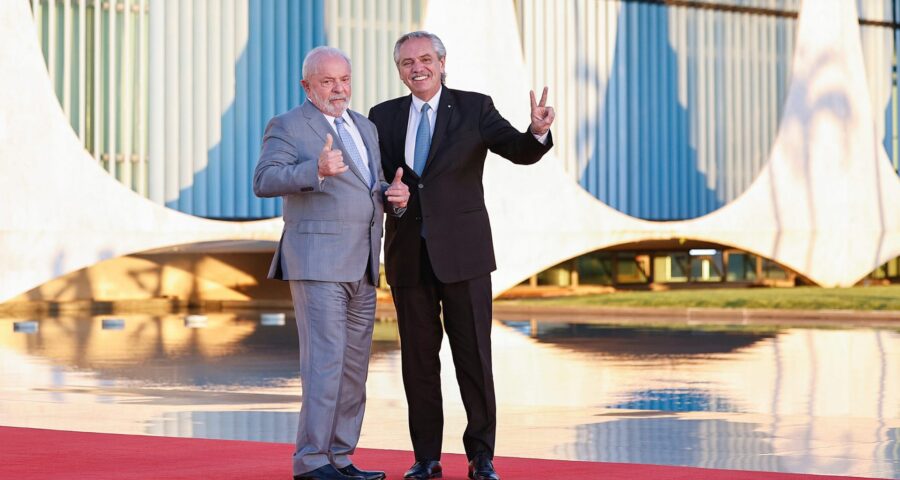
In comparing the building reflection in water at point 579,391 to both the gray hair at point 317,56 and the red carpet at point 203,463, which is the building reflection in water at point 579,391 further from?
the gray hair at point 317,56

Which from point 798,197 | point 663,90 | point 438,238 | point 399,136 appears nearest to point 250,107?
point 663,90

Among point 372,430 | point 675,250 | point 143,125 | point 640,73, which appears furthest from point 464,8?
point 372,430

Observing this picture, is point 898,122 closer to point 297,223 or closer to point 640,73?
point 640,73

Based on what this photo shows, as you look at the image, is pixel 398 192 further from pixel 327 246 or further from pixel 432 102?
pixel 432 102

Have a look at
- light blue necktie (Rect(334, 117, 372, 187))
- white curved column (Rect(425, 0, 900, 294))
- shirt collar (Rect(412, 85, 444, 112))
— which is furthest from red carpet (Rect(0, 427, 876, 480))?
Answer: white curved column (Rect(425, 0, 900, 294))

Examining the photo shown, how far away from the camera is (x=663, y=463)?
8.18 m

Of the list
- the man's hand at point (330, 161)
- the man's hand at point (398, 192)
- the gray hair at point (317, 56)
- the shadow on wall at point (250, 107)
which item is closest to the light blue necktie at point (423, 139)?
the man's hand at point (398, 192)

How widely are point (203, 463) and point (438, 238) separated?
5.00 feet

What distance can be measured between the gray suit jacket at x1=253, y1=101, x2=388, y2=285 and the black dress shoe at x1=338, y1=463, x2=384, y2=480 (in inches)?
32.1

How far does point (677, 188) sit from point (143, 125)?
12.0 meters

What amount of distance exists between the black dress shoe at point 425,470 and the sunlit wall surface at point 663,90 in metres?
26.0

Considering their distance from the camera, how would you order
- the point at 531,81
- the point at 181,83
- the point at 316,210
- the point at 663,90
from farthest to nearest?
the point at 663,90, the point at 531,81, the point at 181,83, the point at 316,210

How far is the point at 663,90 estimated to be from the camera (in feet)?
116

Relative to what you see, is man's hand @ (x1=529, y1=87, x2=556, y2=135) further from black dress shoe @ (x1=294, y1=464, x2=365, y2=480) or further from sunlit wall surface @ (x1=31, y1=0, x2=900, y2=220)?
sunlit wall surface @ (x1=31, y1=0, x2=900, y2=220)
